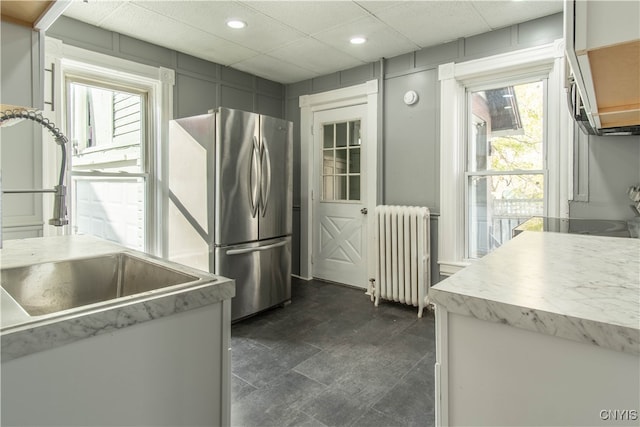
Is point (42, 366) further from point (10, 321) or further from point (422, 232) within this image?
point (422, 232)

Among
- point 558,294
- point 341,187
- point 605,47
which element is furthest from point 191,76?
point 558,294

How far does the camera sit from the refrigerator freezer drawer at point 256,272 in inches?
117

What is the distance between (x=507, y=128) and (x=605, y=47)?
2.53m

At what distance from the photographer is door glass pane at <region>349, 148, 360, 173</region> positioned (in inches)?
156

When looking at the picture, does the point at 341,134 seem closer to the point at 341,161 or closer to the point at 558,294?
the point at 341,161

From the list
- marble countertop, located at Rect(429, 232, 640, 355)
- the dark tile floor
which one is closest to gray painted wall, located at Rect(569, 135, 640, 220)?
the dark tile floor

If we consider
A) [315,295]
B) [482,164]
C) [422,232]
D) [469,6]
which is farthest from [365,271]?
[469,6]

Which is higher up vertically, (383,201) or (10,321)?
(383,201)

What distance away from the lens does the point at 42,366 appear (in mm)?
747

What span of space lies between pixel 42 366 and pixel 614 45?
1423 mm

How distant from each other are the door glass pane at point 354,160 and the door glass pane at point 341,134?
14 centimetres

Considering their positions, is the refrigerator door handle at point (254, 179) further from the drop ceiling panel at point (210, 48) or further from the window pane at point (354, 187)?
the window pane at point (354, 187)

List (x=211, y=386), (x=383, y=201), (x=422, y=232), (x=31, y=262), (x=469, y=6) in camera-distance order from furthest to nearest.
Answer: (x=383, y=201), (x=422, y=232), (x=469, y=6), (x=31, y=262), (x=211, y=386)

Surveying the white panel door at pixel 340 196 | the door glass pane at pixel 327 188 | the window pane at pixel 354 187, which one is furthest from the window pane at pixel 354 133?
the door glass pane at pixel 327 188
